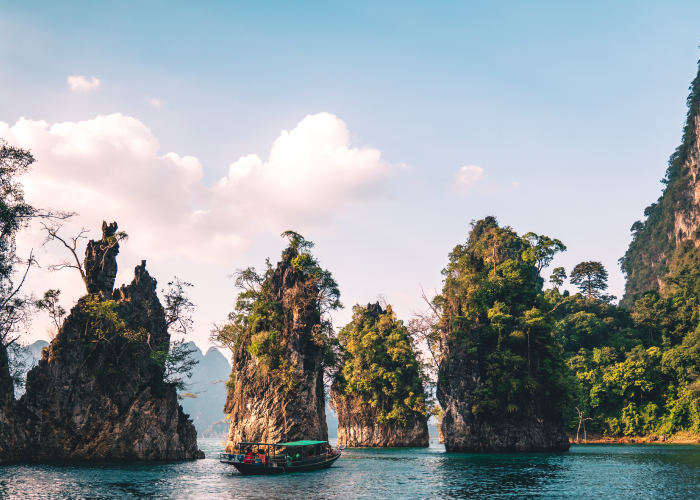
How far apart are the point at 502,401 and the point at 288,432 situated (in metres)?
28.5

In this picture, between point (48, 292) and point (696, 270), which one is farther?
point (696, 270)

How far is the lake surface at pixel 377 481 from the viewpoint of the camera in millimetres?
30453

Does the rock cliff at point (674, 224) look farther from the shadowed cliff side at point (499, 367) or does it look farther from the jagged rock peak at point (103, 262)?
the jagged rock peak at point (103, 262)

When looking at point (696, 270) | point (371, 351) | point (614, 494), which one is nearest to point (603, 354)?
point (696, 270)

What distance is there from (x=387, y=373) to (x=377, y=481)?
47.4 m

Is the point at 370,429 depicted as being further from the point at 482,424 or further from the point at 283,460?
the point at 283,460

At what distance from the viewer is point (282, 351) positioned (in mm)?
62625

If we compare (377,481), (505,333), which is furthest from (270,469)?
(505,333)

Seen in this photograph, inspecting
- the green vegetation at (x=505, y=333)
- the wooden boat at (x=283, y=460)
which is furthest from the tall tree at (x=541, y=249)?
the wooden boat at (x=283, y=460)

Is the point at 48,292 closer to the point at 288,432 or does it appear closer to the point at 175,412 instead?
the point at 175,412

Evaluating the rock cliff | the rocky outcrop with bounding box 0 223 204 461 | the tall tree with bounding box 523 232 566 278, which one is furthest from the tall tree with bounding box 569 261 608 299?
the rocky outcrop with bounding box 0 223 204 461

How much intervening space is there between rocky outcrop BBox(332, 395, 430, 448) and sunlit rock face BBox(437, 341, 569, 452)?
58.1ft

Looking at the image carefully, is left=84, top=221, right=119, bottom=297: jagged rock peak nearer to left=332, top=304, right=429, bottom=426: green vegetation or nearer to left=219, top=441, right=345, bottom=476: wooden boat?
left=219, top=441, right=345, bottom=476: wooden boat

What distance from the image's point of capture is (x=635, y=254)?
15525 cm
